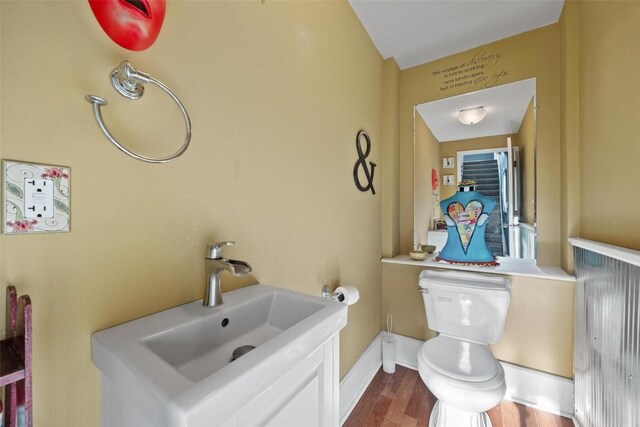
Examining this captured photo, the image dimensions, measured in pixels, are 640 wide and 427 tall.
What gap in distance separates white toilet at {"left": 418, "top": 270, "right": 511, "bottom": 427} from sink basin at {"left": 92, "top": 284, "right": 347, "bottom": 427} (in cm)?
92

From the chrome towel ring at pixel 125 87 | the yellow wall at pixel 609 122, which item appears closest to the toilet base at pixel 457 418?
the yellow wall at pixel 609 122

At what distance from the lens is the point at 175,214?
69cm

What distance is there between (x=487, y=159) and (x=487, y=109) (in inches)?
14.8

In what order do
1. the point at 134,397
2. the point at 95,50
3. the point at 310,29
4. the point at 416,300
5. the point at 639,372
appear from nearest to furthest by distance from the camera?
the point at 134,397, the point at 95,50, the point at 639,372, the point at 310,29, the point at 416,300

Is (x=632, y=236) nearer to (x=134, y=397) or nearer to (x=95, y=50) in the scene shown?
(x=134, y=397)

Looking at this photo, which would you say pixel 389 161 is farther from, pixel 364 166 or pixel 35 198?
pixel 35 198

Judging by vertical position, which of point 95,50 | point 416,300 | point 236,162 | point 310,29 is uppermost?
point 310,29

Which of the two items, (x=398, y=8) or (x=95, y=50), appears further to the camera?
(x=398, y=8)

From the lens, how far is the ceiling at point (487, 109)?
178cm

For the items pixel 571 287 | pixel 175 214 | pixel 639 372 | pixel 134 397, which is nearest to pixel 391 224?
pixel 571 287

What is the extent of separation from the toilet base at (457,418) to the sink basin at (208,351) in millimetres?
1089

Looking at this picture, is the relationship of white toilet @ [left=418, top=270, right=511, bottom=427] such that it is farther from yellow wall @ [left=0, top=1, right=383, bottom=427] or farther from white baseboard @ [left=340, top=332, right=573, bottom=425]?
yellow wall @ [left=0, top=1, right=383, bottom=427]

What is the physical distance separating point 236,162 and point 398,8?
1525mm

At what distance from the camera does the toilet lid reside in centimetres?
124
